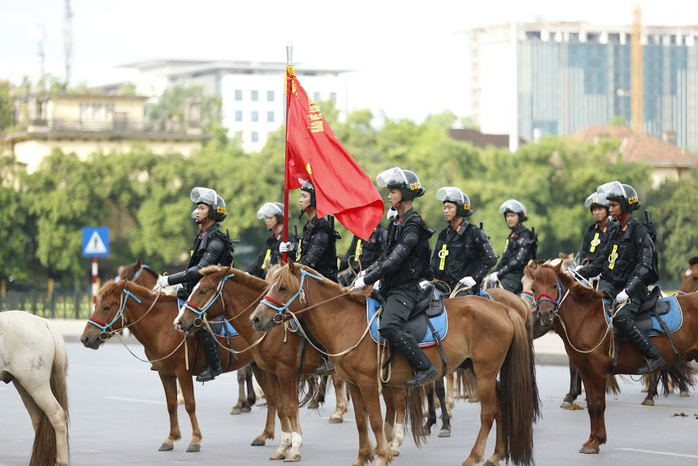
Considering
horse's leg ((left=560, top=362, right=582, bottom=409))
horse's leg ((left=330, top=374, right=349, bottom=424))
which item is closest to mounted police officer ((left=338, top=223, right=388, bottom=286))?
horse's leg ((left=330, top=374, right=349, bottom=424))

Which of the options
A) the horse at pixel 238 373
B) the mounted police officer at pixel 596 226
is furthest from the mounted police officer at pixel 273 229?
the mounted police officer at pixel 596 226

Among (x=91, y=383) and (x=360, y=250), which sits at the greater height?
(x=360, y=250)

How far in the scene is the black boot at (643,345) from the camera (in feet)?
49.9

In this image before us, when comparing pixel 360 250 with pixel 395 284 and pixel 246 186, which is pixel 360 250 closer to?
pixel 395 284

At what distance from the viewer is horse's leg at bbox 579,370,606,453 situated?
47.1ft

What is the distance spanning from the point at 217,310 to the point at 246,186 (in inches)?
2581

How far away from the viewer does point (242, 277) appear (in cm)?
1481

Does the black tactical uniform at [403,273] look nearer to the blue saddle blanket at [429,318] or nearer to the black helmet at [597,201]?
the blue saddle blanket at [429,318]

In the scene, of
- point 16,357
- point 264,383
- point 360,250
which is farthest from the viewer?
point 360,250

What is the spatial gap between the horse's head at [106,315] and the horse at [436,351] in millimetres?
2596

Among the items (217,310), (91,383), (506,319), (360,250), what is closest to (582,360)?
(506,319)

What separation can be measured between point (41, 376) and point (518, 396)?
14.5 ft

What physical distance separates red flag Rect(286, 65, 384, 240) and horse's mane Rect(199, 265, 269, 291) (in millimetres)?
938

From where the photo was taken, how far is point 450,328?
13734 mm
